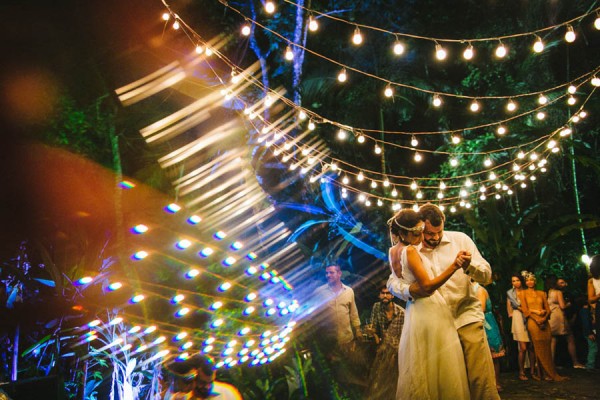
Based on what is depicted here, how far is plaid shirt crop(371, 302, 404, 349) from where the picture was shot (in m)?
5.18

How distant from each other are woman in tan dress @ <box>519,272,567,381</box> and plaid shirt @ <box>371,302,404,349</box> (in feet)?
11.8

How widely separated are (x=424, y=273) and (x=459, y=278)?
316 mm

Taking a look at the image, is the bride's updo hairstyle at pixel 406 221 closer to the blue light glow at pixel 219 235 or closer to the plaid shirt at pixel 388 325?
the plaid shirt at pixel 388 325

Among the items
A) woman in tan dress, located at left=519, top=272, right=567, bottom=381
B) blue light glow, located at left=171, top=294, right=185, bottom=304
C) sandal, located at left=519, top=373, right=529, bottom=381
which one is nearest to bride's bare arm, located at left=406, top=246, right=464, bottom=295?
blue light glow, located at left=171, top=294, right=185, bottom=304

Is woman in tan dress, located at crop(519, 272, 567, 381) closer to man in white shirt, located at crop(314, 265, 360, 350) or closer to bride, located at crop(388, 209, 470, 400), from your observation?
man in white shirt, located at crop(314, 265, 360, 350)

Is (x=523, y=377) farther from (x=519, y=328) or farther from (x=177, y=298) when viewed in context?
(x=177, y=298)

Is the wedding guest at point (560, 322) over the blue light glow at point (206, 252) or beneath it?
beneath

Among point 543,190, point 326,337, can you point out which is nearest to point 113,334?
point 326,337

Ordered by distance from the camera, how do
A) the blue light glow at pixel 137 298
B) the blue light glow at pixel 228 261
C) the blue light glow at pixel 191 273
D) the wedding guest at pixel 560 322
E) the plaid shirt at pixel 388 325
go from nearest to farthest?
the plaid shirt at pixel 388 325 → the blue light glow at pixel 137 298 → the blue light glow at pixel 191 273 → the blue light glow at pixel 228 261 → the wedding guest at pixel 560 322

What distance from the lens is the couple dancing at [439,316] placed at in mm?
2771

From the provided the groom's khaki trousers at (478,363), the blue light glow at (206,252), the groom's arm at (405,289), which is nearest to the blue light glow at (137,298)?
the blue light glow at (206,252)

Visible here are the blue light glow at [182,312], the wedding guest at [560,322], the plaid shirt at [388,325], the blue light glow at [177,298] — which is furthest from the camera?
the wedding guest at [560,322]

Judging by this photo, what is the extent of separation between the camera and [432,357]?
281cm

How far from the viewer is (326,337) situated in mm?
→ 6141
